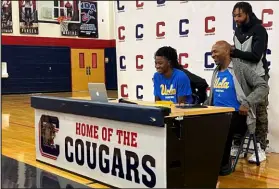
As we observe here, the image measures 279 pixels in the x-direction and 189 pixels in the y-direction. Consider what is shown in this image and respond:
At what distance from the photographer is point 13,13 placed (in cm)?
1131

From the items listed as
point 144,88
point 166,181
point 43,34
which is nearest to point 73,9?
point 43,34

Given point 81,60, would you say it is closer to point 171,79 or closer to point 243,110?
point 171,79

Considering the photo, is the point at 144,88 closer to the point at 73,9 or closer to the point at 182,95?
the point at 182,95

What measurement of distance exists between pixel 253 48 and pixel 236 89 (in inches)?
20.7

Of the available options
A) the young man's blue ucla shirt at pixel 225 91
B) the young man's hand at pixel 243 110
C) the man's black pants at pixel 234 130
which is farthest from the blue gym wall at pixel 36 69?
the young man's hand at pixel 243 110

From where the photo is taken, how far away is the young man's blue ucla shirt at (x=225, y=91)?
3357 mm

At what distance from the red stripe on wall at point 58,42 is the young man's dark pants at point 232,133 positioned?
29.2 ft

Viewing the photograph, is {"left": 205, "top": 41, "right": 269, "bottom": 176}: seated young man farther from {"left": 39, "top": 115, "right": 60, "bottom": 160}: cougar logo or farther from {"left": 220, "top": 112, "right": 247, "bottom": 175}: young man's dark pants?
{"left": 39, "top": 115, "right": 60, "bottom": 160}: cougar logo

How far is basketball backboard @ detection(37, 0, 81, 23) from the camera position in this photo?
11.9 meters

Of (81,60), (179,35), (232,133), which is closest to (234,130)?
(232,133)

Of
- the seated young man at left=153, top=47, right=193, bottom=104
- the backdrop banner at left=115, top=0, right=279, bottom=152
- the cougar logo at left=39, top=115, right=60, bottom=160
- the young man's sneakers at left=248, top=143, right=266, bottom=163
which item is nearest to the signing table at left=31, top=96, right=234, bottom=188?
the cougar logo at left=39, top=115, right=60, bottom=160

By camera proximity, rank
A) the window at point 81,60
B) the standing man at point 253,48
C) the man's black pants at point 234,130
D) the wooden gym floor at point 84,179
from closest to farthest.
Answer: the wooden gym floor at point 84,179, the man's black pants at point 234,130, the standing man at point 253,48, the window at point 81,60

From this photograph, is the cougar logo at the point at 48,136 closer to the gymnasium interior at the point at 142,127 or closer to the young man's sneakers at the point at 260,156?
the gymnasium interior at the point at 142,127

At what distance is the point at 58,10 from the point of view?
40.1 ft
